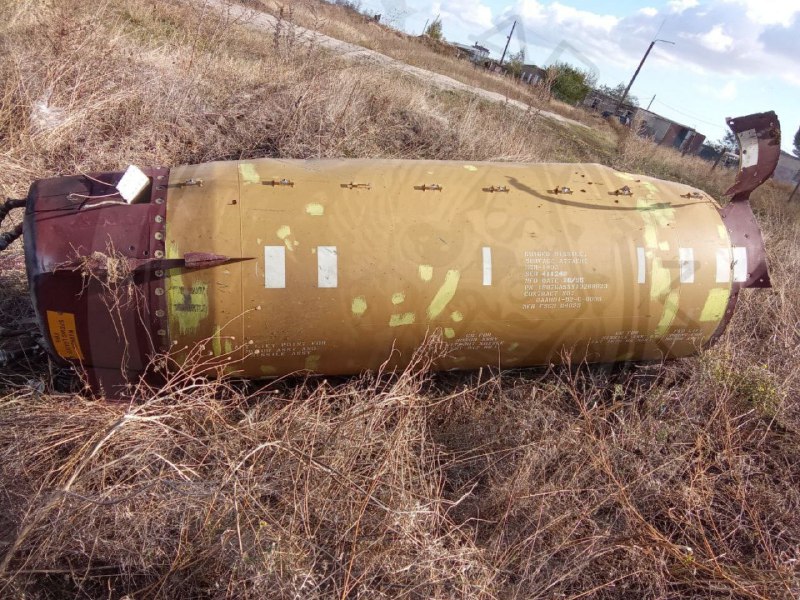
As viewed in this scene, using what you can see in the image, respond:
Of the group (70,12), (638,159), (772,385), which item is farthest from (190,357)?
(638,159)

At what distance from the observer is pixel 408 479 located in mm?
2932

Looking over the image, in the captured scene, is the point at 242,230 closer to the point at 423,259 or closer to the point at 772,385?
the point at 423,259

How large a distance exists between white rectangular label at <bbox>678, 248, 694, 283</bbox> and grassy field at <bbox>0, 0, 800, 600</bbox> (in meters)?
0.90

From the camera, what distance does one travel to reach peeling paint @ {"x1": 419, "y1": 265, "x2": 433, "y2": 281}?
3.00 metres

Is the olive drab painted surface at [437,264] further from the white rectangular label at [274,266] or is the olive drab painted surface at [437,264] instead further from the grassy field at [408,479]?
the grassy field at [408,479]

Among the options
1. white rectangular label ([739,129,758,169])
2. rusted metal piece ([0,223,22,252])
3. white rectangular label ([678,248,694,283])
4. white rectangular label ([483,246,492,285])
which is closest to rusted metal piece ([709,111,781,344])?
white rectangular label ([739,129,758,169])

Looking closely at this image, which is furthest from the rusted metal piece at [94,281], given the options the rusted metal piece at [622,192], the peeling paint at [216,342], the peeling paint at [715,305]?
the peeling paint at [715,305]

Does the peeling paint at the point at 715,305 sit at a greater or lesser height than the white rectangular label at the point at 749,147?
lesser

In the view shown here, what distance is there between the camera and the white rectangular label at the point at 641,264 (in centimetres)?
326

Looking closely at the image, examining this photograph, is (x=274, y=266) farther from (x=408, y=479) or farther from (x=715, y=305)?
(x=715, y=305)

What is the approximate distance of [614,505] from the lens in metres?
2.99

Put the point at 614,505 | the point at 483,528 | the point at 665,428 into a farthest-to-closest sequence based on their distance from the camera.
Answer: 1. the point at 665,428
2. the point at 614,505
3. the point at 483,528

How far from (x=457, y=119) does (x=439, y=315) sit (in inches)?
240

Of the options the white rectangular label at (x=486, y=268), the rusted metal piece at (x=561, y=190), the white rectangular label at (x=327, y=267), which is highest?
the rusted metal piece at (x=561, y=190)
